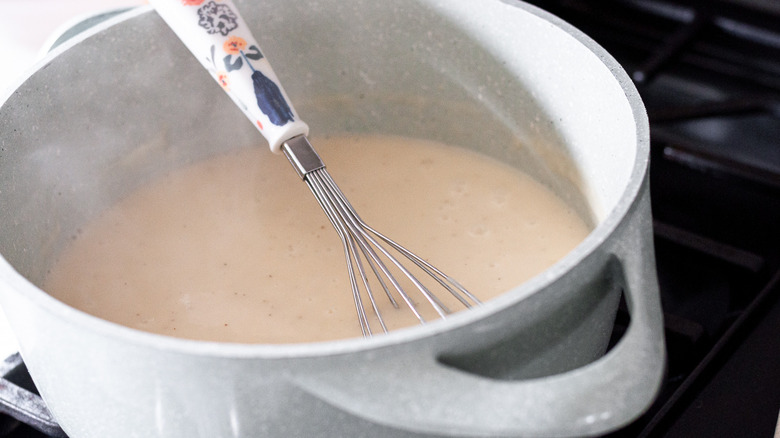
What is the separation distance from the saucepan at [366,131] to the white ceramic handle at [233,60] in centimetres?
8

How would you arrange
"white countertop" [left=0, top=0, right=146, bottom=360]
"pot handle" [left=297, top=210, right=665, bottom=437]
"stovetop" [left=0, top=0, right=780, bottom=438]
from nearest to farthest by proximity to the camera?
"pot handle" [left=297, top=210, right=665, bottom=437] < "stovetop" [left=0, top=0, right=780, bottom=438] < "white countertop" [left=0, top=0, right=146, bottom=360]

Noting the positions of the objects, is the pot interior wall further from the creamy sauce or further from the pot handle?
the pot handle

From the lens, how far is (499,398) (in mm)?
307

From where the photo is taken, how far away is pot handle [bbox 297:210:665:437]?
30 cm

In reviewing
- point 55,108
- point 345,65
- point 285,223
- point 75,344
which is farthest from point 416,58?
point 75,344

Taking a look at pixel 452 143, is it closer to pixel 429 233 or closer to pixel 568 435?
pixel 429 233

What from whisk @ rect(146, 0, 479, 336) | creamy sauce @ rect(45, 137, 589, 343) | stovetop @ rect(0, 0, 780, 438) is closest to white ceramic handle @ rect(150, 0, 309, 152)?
whisk @ rect(146, 0, 479, 336)

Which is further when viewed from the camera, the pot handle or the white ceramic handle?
the white ceramic handle

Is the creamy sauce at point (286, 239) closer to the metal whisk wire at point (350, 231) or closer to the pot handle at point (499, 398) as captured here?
the metal whisk wire at point (350, 231)

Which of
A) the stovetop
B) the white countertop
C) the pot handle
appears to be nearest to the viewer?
the pot handle

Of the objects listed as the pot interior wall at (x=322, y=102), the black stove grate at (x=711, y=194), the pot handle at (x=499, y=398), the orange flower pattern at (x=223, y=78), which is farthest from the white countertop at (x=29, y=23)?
the pot handle at (x=499, y=398)

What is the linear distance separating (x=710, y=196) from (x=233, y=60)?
0.40m

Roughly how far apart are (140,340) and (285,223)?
344 millimetres

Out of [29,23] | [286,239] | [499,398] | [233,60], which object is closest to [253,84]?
[233,60]
